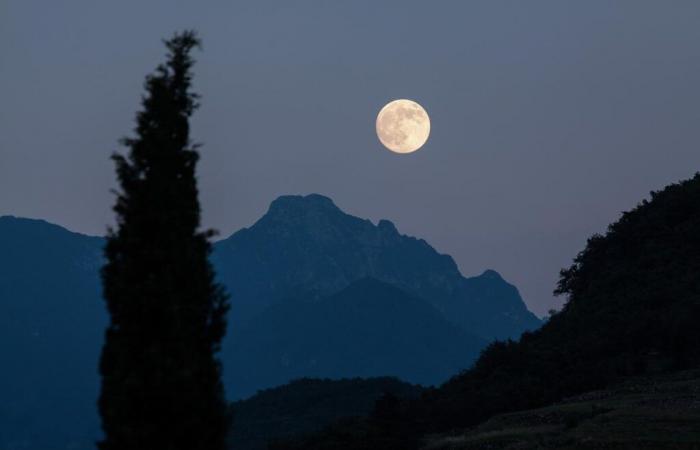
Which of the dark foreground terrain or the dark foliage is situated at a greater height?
the dark foliage

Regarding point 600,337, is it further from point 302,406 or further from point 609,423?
point 302,406

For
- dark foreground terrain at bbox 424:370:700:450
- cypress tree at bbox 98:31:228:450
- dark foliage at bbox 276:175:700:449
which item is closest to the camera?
cypress tree at bbox 98:31:228:450

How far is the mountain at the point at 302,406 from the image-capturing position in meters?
139

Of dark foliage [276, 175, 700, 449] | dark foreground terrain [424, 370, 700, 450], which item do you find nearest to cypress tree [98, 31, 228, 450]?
dark foreground terrain [424, 370, 700, 450]

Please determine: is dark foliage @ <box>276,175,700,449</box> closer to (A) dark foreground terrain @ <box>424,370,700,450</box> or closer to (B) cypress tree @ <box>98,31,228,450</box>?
(A) dark foreground terrain @ <box>424,370,700,450</box>

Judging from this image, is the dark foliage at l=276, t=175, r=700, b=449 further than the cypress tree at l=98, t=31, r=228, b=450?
Yes

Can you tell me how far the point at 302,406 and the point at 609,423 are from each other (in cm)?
11084

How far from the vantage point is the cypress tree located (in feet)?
74.2

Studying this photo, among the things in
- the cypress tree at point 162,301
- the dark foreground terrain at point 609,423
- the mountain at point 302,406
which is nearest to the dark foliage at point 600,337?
the dark foreground terrain at point 609,423

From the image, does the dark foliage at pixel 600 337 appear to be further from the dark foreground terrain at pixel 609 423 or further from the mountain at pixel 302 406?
the mountain at pixel 302 406

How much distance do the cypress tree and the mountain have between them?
10601cm

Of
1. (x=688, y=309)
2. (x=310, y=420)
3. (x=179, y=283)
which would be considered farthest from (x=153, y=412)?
(x=310, y=420)

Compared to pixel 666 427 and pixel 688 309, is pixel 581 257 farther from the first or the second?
pixel 666 427

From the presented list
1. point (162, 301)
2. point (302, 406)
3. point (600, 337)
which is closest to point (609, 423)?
point (162, 301)
